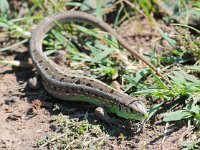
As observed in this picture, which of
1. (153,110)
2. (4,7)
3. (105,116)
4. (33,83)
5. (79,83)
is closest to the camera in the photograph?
(153,110)

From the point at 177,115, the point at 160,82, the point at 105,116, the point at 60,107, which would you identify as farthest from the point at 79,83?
the point at 177,115

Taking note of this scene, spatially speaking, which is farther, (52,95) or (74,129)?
(52,95)

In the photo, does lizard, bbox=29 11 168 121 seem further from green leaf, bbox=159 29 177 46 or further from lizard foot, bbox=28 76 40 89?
green leaf, bbox=159 29 177 46

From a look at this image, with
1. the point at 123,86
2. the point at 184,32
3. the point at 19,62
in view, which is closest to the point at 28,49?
the point at 19,62

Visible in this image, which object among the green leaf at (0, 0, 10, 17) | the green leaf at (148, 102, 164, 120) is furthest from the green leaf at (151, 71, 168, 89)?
the green leaf at (0, 0, 10, 17)

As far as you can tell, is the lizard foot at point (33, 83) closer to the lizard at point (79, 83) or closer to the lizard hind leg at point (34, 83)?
the lizard hind leg at point (34, 83)

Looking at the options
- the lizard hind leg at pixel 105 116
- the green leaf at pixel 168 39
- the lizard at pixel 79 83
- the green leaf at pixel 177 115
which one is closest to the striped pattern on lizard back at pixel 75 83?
the lizard at pixel 79 83

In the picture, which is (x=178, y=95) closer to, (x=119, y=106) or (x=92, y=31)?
(x=119, y=106)

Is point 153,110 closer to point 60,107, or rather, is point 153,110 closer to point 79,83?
point 79,83
